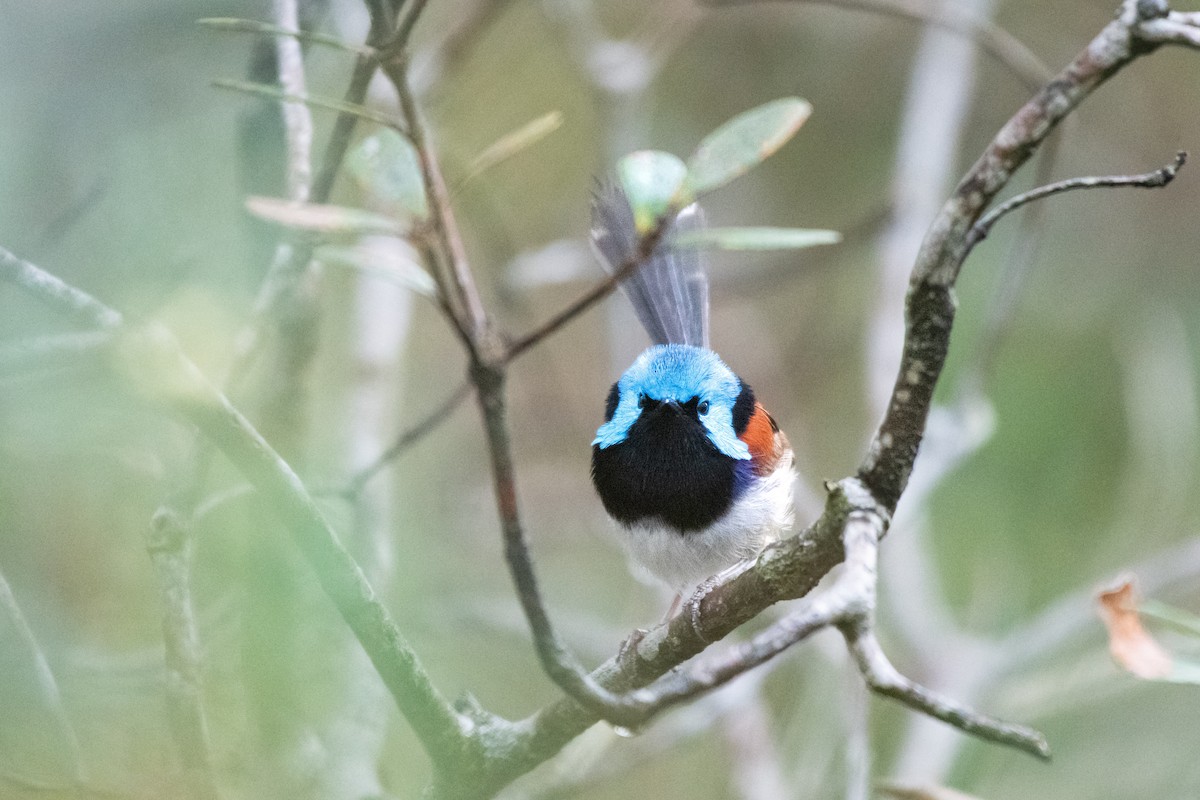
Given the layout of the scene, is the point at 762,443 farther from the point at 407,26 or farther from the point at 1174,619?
the point at 407,26

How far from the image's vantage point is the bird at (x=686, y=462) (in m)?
2.82

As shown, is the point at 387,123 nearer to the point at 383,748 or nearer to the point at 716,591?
the point at 716,591

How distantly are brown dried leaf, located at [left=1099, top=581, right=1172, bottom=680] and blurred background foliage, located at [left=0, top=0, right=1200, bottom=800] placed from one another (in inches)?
35.4

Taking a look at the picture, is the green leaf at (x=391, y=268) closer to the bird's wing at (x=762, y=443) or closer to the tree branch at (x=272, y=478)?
the tree branch at (x=272, y=478)

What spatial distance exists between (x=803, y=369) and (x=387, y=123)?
4.21 meters

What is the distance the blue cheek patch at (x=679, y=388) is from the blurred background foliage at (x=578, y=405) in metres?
0.66

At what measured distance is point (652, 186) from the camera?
1.62m

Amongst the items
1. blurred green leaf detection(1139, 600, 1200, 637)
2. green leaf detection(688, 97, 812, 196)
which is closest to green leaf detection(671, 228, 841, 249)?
green leaf detection(688, 97, 812, 196)

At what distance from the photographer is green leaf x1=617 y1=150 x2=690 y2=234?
1582 millimetres

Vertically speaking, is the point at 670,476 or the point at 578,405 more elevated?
the point at 670,476

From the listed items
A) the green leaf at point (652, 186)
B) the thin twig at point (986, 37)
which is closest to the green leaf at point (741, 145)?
the green leaf at point (652, 186)

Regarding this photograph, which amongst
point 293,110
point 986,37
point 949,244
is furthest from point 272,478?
point 986,37

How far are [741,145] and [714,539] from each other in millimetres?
1327

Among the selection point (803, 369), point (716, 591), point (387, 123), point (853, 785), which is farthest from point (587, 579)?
point (387, 123)
